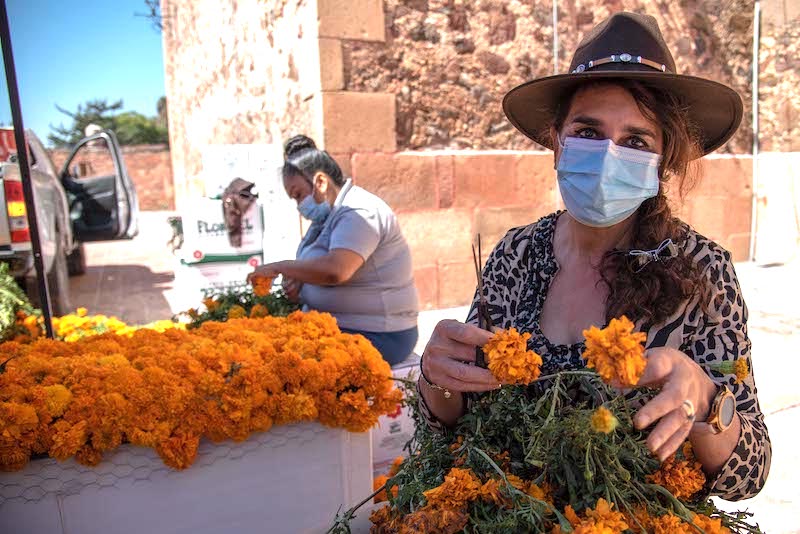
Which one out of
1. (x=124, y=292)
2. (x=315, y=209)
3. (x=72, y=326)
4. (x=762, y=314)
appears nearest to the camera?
(x=315, y=209)

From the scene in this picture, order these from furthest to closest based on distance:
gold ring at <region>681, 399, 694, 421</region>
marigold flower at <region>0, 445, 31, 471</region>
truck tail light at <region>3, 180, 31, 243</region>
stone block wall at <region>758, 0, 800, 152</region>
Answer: stone block wall at <region>758, 0, 800, 152</region>
truck tail light at <region>3, 180, 31, 243</region>
marigold flower at <region>0, 445, 31, 471</region>
gold ring at <region>681, 399, 694, 421</region>

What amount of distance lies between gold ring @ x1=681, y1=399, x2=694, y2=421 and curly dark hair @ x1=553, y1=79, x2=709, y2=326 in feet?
1.12

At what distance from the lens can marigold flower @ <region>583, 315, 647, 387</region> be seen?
3.04 feet

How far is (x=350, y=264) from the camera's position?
292 centimetres

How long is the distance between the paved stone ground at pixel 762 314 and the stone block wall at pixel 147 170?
12.8 m

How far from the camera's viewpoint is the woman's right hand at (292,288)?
3.05 meters

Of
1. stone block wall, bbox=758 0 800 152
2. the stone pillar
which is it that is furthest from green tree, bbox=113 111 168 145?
stone block wall, bbox=758 0 800 152

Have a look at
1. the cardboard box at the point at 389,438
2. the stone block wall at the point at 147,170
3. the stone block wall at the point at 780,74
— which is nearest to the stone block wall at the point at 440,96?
the stone block wall at the point at 780,74

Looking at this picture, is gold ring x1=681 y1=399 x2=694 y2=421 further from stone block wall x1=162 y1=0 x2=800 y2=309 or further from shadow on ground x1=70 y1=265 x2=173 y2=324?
shadow on ground x1=70 y1=265 x2=173 y2=324

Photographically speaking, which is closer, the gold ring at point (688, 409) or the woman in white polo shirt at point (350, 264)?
the gold ring at point (688, 409)

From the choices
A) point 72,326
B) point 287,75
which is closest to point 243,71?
point 287,75

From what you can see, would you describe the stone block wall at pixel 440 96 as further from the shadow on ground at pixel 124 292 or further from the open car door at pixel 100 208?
the shadow on ground at pixel 124 292

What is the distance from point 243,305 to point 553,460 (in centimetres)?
228

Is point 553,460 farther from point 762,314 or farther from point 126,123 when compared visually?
point 126,123
